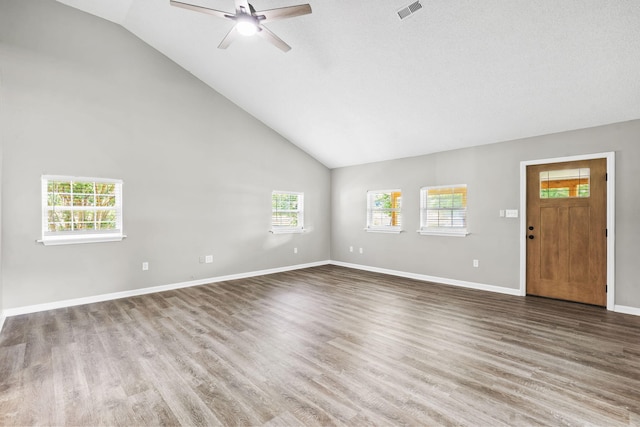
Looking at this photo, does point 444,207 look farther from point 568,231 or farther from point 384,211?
point 568,231

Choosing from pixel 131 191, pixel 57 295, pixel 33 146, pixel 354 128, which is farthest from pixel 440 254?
pixel 33 146

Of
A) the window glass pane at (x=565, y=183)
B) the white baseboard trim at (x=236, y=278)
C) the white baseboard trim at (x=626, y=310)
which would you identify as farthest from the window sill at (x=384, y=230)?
the white baseboard trim at (x=626, y=310)

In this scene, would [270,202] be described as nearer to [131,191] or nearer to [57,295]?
[131,191]

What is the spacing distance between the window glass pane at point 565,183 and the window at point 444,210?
1150 millimetres

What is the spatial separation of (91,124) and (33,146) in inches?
29.0

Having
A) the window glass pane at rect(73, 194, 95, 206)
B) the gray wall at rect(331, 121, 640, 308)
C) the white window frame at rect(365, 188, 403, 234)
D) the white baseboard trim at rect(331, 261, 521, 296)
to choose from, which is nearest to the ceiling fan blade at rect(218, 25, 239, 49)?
the window glass pane at rect(73, 194, 95, 206)

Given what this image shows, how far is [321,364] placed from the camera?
252 centimetres

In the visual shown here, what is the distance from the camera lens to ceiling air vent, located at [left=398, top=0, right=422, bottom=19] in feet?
9.74

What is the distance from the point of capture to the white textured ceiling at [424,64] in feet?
9.55

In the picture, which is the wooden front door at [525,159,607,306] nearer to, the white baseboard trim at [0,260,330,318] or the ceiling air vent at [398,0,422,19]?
the ceiling air vent at [398,0,422,19]

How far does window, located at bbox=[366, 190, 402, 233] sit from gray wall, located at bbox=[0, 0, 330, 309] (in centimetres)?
212

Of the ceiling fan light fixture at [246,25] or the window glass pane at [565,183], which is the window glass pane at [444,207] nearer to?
the window glass pane at [565,183]

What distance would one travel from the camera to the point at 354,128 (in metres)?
5.44

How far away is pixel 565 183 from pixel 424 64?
9.27 ft
